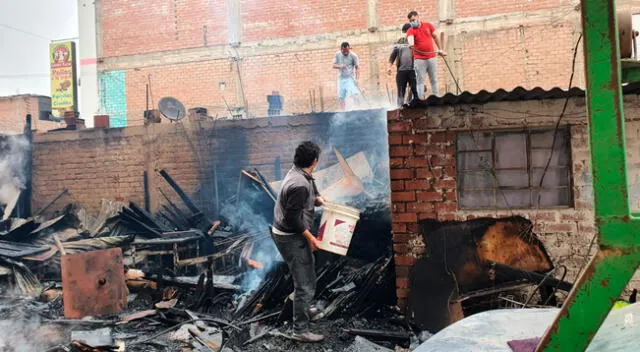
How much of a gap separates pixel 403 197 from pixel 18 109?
87.1 feet

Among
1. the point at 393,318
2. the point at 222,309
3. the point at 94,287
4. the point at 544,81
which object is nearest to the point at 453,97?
the point at 393,318

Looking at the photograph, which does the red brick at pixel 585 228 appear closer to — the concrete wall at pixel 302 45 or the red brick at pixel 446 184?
the red brick at pixel 446 184

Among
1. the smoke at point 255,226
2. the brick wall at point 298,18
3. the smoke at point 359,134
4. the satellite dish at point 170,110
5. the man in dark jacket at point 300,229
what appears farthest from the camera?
the brick wall at point 298,18

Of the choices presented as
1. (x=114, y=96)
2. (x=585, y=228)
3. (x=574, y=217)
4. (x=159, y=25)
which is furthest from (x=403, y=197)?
(x=114, y=96)

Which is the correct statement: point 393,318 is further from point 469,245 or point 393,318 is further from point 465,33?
point 465,33

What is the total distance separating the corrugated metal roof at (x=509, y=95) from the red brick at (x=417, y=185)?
902 millimetres

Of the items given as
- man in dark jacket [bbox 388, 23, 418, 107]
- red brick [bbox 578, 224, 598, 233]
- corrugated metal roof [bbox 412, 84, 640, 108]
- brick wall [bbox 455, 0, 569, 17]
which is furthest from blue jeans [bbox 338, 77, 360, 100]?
red brick [bbox 578, 224, 598, 233]

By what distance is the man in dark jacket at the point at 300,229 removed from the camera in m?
4.86

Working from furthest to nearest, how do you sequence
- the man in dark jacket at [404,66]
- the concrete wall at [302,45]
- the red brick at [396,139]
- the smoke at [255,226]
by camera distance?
1. the concrete wall at [302,45]
2. the man in dark jacket at [404,66]
3. the smoke at [255,226]
4. the red brick at [396,139]

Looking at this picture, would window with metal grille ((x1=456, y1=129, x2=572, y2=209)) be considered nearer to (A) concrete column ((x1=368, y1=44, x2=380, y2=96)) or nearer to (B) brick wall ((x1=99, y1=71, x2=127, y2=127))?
(A) concrete column ((x1=368, y1=44, x2=380, y2=96))

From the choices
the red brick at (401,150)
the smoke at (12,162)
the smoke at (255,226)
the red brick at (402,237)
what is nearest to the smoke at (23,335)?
the smoke at (255,226)

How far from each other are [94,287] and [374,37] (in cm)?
1322

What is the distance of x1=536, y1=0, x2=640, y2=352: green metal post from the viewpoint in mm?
1555

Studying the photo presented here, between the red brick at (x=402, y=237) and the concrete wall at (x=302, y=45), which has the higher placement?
the concrete wall at (x=302, y=45)
